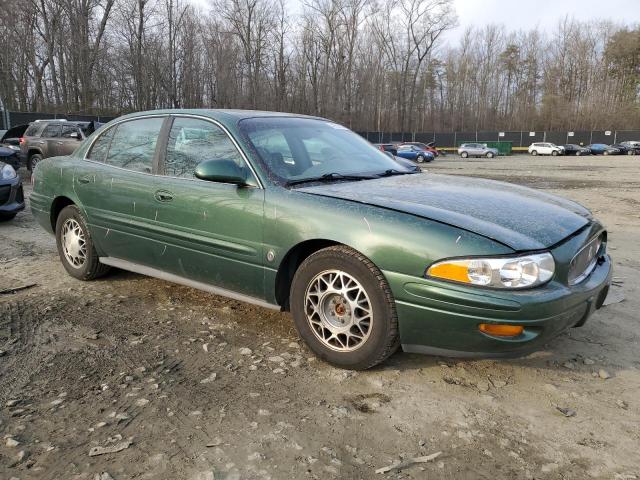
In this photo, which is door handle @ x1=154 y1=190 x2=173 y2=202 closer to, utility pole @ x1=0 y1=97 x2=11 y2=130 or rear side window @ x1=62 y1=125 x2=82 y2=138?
rear side window @ x1=62 y1=125 x2=82 y2=138

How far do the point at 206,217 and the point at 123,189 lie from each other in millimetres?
983

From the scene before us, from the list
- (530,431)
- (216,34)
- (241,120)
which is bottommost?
(530,431)

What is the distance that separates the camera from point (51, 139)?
14148mm

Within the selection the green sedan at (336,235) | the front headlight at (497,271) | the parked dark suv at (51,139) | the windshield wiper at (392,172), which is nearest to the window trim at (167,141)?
the green sedan at (336,235)

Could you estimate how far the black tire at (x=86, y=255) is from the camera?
172 inches

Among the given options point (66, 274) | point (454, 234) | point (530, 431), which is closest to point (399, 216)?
point (454, 234)

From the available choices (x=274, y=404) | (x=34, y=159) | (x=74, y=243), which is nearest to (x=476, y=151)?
(x=34, y=159)

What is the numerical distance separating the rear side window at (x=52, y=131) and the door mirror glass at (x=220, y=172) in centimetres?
1326

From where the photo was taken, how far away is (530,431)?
7.76 ft

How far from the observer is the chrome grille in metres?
2.73

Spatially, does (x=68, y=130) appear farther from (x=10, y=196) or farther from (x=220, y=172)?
(x=220, y=172)

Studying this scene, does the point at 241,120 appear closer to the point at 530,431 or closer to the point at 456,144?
the point at 530,431

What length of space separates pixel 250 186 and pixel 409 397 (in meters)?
1.58

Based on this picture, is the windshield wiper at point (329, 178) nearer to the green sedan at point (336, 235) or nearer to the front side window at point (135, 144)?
the green sedan at point (336, 235)
